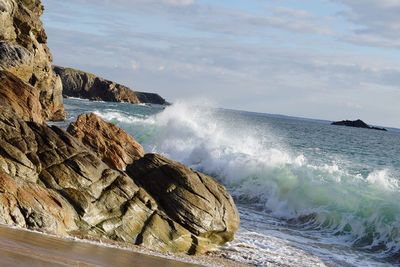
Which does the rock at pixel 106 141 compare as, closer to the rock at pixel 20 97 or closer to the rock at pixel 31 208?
the rock at pixel 20 97

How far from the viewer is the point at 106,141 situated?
1870cm

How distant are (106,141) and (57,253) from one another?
346 inches

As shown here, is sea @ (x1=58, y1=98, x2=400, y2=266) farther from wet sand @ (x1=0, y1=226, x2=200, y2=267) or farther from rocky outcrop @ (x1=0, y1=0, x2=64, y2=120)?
rocky outcrop @ (x1=0, y1=0, x2=64, y2=120)

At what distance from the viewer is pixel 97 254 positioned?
11055 millimetres

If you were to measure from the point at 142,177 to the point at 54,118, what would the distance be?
124ft

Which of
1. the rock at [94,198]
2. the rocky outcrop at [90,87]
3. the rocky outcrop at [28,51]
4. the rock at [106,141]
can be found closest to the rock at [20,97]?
the rock at [106,141]

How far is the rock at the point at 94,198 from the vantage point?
40.9ft

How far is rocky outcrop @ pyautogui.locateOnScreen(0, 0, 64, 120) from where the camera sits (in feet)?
99.6

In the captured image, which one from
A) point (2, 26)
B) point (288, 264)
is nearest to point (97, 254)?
point (288, 264)

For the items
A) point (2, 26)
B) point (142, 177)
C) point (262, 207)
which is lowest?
point (262, 207)

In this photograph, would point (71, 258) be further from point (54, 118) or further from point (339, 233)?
point (54, 118)

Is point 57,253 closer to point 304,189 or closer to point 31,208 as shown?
point 31,208

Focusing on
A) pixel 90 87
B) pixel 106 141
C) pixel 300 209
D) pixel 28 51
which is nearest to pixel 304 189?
pixel 300 209

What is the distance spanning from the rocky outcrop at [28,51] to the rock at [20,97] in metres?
5.84
